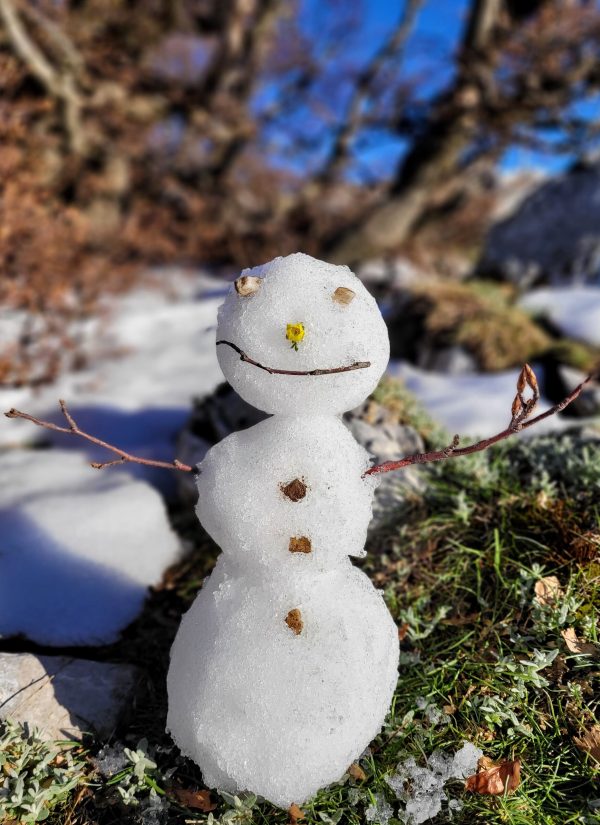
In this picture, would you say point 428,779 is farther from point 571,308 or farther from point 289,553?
point 571,308

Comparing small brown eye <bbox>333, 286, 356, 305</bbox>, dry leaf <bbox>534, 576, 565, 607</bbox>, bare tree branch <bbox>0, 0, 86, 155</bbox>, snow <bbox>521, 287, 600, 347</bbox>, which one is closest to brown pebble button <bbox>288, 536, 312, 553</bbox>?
small brown eye <bbox>333, 286, 356, 305</bbox>

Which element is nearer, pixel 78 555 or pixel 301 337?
pixel 301 337

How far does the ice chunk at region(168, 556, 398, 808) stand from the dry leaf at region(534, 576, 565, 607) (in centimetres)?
71

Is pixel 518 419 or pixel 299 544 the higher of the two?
pixel 518 419

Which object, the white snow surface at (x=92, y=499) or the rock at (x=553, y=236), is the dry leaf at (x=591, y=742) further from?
the rock at (x=553, y=236)

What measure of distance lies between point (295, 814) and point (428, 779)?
0.41 meters

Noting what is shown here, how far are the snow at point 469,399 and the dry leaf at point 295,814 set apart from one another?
2388 mm

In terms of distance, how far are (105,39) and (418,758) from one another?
26.8 feet

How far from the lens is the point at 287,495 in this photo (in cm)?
156

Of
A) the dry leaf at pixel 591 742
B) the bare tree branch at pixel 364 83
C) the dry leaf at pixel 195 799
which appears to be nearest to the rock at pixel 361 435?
the dry leaf at pixel 591 742

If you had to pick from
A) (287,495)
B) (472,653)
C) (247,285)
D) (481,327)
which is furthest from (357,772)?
(481,327)

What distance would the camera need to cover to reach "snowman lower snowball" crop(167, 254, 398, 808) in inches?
59.6

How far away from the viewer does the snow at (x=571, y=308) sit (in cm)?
537

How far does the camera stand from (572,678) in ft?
6.32
